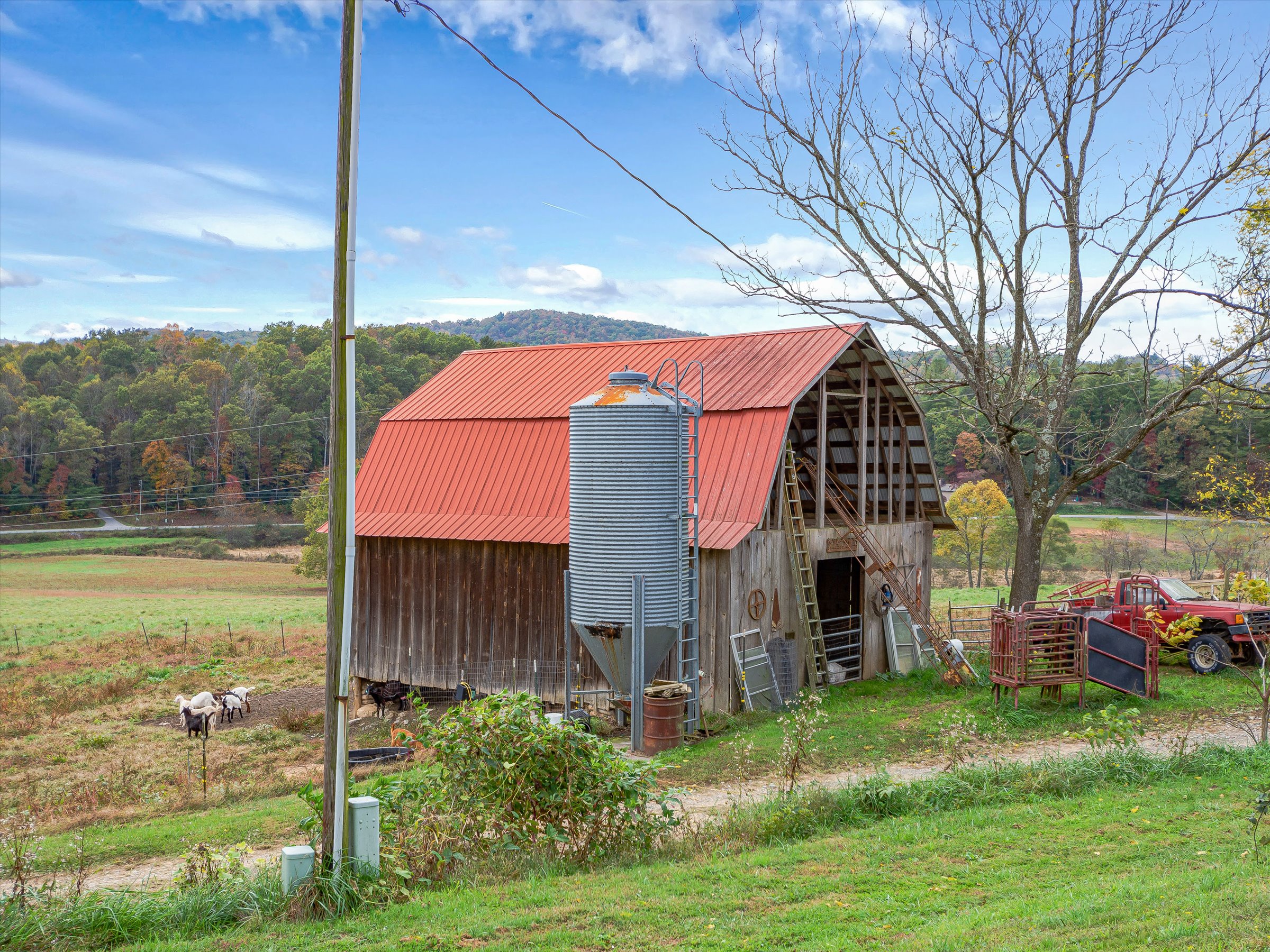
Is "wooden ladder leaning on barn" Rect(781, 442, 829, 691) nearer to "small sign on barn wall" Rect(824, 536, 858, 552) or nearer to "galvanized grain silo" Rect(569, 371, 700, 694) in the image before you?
"small sign on barn wall" Rect(824, 536, 858, 552)

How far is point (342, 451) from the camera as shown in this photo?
680 cm

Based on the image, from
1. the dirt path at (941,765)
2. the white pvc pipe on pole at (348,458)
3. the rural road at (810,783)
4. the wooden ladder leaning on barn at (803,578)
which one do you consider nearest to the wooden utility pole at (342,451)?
the white pvc pipe on pole at (348,458)

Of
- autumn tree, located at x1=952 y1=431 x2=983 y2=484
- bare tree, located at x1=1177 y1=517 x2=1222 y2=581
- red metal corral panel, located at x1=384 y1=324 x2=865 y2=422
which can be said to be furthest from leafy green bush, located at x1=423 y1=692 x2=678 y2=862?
autumn tree, located at x1=952 y1=431 x2=983 y2=484

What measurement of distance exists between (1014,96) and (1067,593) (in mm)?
10127

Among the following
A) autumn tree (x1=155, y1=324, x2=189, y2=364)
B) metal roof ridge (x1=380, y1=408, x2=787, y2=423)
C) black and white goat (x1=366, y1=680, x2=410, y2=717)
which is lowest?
black and white goat (x1=366, y1=680, x2=410, y2=717)

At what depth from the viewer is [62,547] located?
64625 mm

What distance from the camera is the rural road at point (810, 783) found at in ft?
28.7

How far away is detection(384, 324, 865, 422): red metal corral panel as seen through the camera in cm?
1694

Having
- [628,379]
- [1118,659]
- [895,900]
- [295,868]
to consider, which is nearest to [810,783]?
[895,900]

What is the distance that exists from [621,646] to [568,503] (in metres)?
3.57

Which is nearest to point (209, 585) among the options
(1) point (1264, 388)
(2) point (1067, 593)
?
(2) point (1067, 593)

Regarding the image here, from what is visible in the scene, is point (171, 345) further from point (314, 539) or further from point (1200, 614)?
point (1200, 614)

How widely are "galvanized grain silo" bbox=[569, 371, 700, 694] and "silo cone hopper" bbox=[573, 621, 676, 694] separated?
1 centimetres

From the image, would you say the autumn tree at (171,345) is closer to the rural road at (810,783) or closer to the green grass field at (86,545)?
the green grass field at (86,545)
